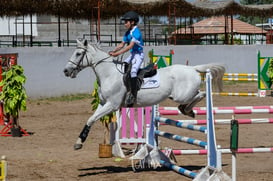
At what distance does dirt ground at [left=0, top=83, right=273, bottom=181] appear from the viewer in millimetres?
8774

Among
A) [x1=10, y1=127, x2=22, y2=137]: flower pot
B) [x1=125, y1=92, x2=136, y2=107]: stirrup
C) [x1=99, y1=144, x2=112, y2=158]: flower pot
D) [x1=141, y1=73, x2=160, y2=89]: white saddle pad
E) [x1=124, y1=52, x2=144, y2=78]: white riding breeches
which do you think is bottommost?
[x1=10, y1=127, x2=22, y2=137]: flower pot

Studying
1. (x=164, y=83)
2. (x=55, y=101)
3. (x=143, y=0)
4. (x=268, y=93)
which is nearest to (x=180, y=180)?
(x=164, y=83)

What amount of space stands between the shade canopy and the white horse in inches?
557

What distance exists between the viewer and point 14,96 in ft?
44.6

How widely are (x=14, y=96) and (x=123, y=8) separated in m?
13.8

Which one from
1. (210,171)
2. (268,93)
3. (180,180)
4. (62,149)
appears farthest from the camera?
(268,93)

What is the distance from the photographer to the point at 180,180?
27.5ft

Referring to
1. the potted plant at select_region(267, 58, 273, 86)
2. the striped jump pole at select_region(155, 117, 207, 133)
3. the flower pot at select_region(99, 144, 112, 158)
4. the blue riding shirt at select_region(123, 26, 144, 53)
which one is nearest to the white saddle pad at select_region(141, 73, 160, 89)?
the blue riding shirt at select_region(123, 26, 144, 53)

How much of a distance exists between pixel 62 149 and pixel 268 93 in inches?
546

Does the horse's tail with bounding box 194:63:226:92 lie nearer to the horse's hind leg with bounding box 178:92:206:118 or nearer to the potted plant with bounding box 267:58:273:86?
the horse's hind leg with bounding box 178:92:206:118

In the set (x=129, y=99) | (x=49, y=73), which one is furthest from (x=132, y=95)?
(x=49, y=73)

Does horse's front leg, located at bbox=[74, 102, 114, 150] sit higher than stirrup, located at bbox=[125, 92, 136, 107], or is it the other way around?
stirrup, located at bbox=[125, 92, 136, 107]

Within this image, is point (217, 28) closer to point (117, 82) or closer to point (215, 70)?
point (215, 70)

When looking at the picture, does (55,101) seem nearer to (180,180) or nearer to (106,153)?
(106,153)
